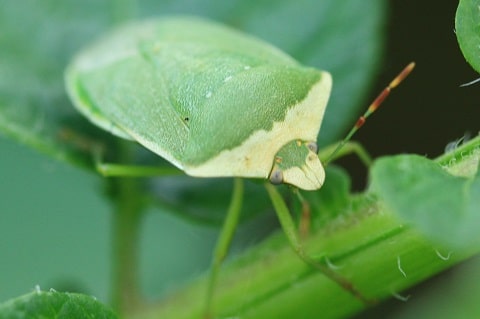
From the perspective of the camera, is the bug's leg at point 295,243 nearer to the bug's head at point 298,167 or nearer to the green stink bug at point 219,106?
the green stink bug at point 219,106

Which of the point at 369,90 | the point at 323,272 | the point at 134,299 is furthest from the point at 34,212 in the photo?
the point at 323,272

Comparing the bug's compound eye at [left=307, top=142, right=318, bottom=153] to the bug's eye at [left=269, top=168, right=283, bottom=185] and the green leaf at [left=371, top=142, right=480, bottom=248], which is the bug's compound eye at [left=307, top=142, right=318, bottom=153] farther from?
the green leaf at [left=371, top=142, right=480, bottom=248]

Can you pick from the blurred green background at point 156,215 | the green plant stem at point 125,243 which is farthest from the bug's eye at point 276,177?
the blurred green background at point 156,215

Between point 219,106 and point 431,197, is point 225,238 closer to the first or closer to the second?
point 219,106

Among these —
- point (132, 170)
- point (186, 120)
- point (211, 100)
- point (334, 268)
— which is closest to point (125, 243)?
point (132, 170)

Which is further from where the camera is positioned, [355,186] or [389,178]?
[355,186]

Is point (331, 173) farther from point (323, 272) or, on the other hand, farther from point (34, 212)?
point (34, 212)

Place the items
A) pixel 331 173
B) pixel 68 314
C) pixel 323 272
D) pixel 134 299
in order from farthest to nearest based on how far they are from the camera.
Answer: pixel 134 299 < pixel 331 173 < pixel 323 272 < pixel 68 314
